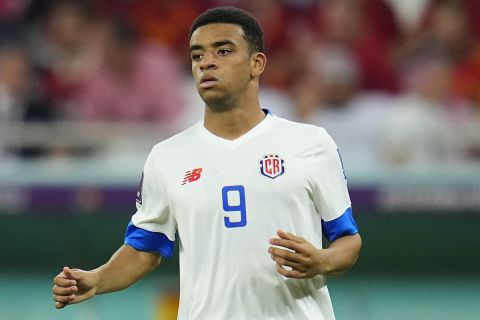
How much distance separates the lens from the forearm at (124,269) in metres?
4.71

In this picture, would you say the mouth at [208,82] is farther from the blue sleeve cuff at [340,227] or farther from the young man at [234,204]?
the blue sleeve cuff at [340,227]

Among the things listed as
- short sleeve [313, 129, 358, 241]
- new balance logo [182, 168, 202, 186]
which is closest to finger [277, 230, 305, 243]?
short sleeve [313, 129, 358, 241]

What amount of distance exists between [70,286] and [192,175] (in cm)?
67

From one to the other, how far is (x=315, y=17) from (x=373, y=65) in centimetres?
70

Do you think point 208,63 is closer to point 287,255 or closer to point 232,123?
point 232,123

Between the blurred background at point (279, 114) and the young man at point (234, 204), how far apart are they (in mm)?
3822

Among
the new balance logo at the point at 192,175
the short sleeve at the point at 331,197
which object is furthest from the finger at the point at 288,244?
the new balance logo at the point at 192,175

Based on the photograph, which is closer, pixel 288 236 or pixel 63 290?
pixel 288 236

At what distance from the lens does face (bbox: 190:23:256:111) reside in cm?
464

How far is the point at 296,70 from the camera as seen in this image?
9.54 m

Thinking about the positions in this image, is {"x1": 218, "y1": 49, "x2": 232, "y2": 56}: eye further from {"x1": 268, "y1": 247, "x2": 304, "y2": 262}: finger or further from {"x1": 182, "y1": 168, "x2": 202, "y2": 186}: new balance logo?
{"x1": 268, "y1": 247, "x2": 304, "y2": 262}: finger

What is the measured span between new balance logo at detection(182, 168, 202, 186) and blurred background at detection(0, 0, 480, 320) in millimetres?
3934

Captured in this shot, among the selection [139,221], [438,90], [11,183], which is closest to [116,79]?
[11,183]

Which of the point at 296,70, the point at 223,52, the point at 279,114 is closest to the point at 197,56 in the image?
the point at 223,52
